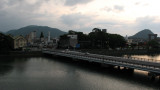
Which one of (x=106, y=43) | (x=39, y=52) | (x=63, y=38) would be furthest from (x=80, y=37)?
(x=39, y=52)

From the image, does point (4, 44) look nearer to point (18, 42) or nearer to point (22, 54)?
point (22, 54)

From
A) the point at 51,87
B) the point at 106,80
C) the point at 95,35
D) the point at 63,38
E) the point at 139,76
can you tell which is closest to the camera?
the point at 51,87

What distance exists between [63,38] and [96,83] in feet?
195

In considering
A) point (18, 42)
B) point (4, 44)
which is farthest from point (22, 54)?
point (18, 42)

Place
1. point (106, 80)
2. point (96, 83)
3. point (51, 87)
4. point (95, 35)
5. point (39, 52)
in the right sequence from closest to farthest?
point (51, 87) < point (96, 83) < point (106, 80) < point (39, 52) < point (95, 35)

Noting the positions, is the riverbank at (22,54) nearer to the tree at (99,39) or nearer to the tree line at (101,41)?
the tree line at (101,41)

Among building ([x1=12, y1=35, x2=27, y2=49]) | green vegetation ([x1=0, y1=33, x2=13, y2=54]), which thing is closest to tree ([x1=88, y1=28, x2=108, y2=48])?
building ([x1=12, y1=35, x2=27, y2=49])

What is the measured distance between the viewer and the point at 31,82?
20250 millimetres

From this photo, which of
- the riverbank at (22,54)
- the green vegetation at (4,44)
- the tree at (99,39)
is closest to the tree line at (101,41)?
the tree at (99,39)

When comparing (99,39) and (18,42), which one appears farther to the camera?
(99,39)

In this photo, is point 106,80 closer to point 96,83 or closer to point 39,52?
point 96,83

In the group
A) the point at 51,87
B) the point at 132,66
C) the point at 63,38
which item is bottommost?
the point at 51,87

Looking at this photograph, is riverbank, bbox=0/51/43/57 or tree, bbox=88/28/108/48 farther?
tree, bbox=88/28/108/48

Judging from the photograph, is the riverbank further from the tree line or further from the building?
the tree line
